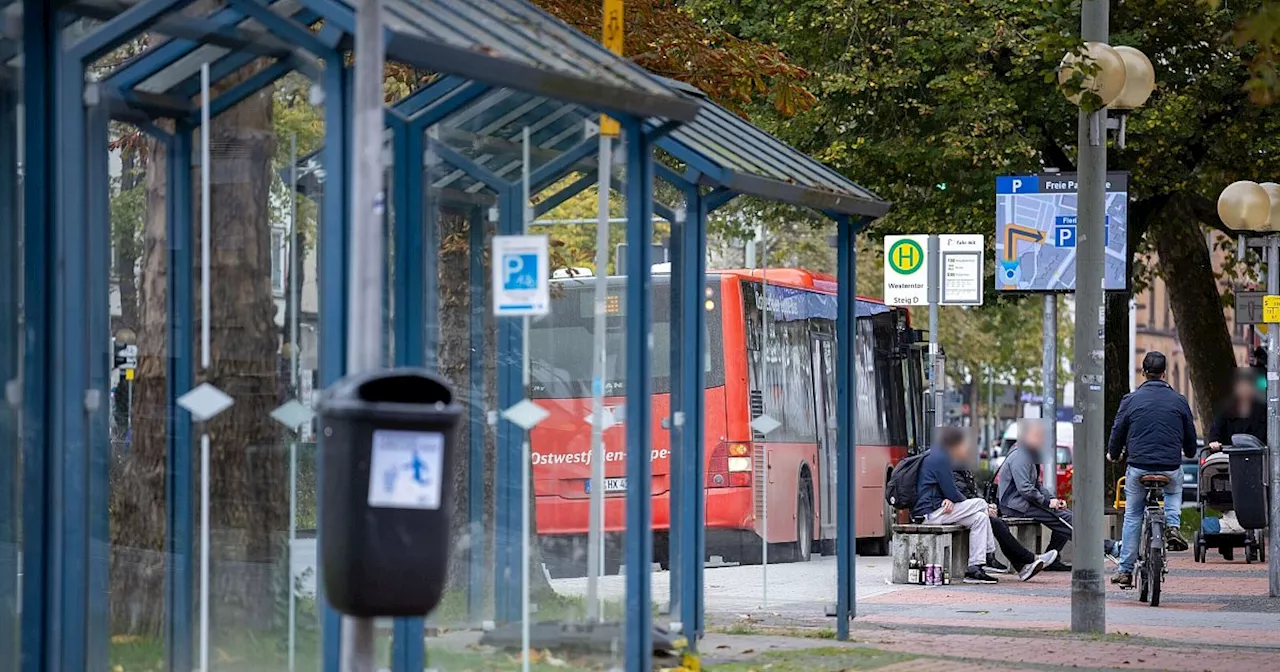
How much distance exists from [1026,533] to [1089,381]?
7.33m

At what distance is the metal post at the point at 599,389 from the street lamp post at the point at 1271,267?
29.1 feet

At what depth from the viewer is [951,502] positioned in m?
17.6

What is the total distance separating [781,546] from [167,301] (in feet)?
17.5

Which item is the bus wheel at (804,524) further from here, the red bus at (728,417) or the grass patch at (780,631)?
the grass patch at (780,631)

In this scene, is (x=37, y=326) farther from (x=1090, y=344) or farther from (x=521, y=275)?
(x=1090, y=344)

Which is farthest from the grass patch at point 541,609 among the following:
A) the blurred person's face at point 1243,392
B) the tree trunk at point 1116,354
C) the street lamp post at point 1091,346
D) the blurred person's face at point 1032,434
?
the tree trunk at point 1116,354

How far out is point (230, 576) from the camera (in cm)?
789

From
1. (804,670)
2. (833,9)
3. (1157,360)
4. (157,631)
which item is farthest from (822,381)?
(833,9)

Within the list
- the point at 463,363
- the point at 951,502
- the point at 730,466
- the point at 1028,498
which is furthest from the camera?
the point at 1028,498

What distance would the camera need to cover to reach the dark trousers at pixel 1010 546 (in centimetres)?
1816

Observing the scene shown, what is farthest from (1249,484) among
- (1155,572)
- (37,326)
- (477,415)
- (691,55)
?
(37,326)

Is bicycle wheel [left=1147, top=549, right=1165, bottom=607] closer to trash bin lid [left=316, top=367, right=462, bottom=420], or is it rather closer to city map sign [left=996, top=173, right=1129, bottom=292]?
city map sign [left=996, top=173, right=1129, bottom=292]

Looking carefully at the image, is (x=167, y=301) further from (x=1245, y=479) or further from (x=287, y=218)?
(x=1245, y=479)

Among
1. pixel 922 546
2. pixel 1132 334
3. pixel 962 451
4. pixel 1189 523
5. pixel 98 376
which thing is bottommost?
pixel 1189 523
